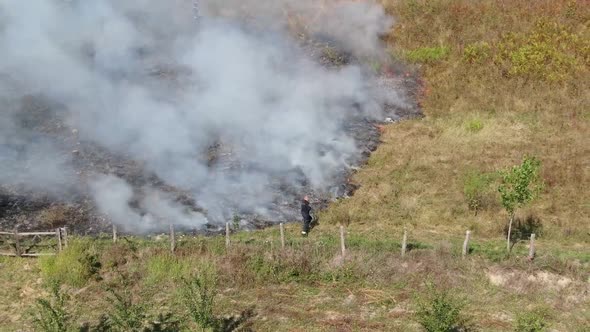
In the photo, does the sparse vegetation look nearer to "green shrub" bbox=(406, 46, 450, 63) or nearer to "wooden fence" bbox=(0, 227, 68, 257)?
"green shrub" bbox=(406, 46, 450, 63)

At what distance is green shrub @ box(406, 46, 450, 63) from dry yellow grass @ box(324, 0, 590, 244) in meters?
0.32

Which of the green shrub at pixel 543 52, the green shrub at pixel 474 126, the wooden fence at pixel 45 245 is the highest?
the green shrub at pixel 543 52

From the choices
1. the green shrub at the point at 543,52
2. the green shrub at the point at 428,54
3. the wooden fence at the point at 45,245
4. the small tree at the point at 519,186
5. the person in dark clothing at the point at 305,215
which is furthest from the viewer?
the green shrub at the point at 428,54

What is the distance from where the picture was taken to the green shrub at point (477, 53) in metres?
27.6

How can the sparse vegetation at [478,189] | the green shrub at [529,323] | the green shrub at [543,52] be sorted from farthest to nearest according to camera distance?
the green shrub at [543,52] → the sparse vegetation at [478,189] → the green shrub at [529,323]

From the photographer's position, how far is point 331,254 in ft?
50.8

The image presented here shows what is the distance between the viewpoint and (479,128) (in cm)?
2311

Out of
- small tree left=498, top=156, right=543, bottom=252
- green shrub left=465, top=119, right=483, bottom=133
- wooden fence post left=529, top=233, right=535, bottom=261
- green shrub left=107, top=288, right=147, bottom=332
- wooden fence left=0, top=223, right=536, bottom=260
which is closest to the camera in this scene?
green shrub left=107, top=288, right=147, bottom=332

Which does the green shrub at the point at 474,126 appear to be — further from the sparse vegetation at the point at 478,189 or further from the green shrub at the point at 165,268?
the green shrub at the point at 165,268

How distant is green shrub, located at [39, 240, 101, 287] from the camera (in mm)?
15297

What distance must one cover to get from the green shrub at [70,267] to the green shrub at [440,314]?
8623mm

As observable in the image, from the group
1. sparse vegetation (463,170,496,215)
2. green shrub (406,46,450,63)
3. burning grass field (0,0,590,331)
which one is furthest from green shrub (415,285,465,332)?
green shrub (406,46,450,63)

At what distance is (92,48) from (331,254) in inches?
684

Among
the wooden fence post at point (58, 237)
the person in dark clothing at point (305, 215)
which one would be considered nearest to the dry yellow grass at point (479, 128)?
the person in dark clothing at point (305, 215)
